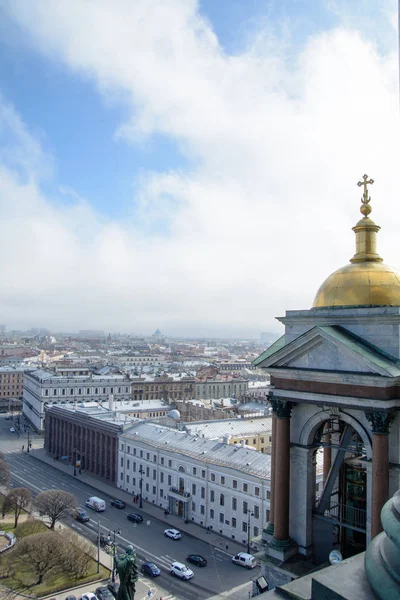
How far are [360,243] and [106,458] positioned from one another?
200 ft

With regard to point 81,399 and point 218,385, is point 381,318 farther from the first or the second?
point 218,385

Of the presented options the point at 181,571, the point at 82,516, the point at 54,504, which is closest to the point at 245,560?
the point at 181,571

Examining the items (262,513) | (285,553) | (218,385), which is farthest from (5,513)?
(218,385)

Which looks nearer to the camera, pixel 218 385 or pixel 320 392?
pixel 320 392

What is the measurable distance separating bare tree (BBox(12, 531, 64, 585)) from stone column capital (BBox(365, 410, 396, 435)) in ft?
108

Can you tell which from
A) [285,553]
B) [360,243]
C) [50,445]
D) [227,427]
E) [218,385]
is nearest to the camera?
[285,553]

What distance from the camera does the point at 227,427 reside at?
232 feet

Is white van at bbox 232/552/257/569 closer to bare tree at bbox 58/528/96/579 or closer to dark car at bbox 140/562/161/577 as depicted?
dark car at bbox 140/562/161/577

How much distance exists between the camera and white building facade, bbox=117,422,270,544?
49625 mm

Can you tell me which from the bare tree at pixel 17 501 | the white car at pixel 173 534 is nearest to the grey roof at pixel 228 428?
the white car at pixel 173 534

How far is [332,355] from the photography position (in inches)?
682

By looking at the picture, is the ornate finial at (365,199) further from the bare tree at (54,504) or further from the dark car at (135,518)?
the dark car at (135,518)

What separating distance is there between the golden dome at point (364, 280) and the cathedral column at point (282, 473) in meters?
3.99

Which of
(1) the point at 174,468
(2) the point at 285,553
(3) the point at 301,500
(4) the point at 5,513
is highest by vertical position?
(3) the point at 301,500
